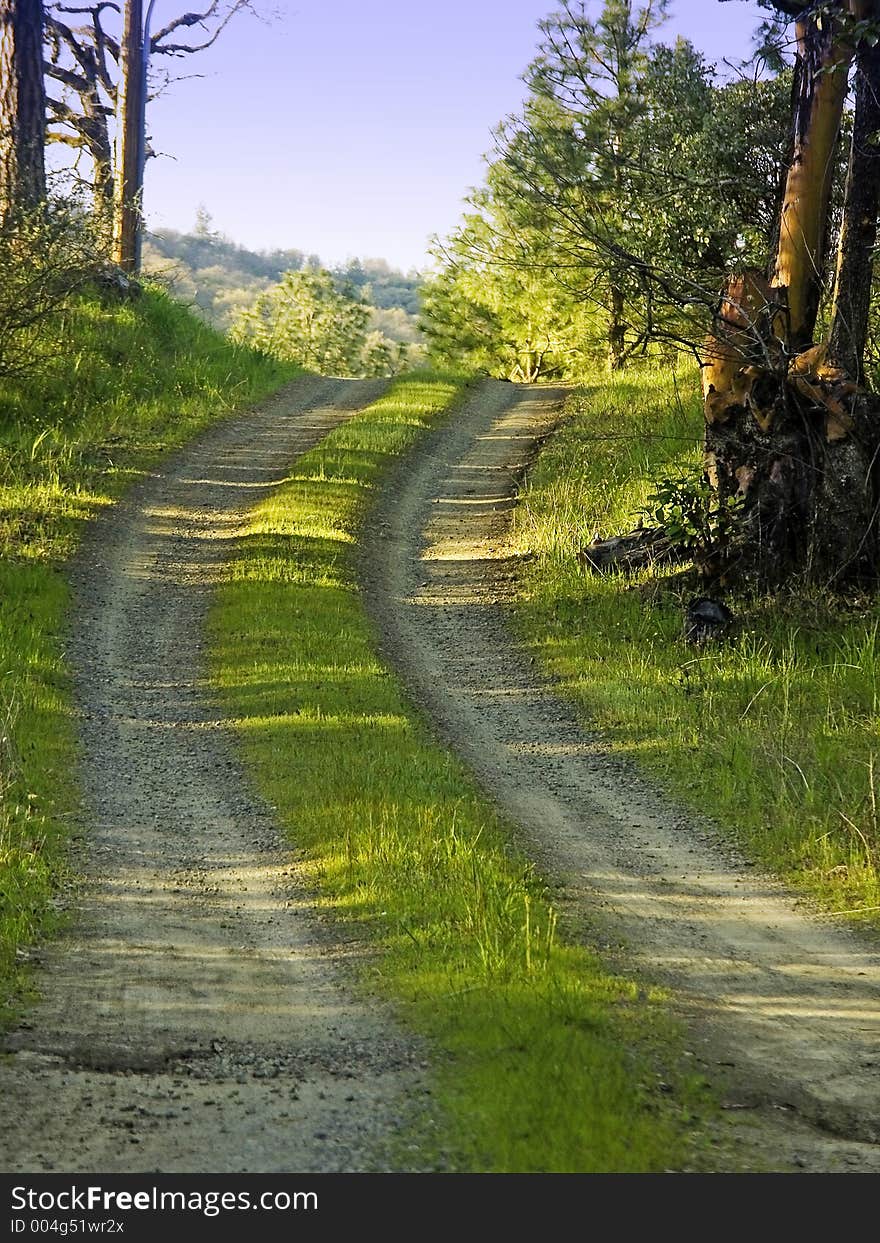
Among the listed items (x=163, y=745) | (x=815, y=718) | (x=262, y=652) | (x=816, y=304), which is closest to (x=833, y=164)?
(x=816, y=304)

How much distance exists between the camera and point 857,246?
12.7 meters

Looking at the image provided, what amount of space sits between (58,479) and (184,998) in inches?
492

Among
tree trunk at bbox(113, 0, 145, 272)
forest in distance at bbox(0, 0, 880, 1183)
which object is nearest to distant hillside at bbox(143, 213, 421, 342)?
tree trunk at bbox(113, 0, 145, 272)

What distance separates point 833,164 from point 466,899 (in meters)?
9.26

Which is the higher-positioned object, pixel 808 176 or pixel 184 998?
pixel 808 176

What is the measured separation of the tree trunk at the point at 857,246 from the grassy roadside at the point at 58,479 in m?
7.82

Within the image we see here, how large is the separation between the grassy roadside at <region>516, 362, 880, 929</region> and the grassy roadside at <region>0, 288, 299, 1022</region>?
14.4 ft

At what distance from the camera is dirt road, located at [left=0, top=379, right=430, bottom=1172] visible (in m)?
4.80

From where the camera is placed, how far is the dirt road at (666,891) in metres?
5.40

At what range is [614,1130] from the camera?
4.81m

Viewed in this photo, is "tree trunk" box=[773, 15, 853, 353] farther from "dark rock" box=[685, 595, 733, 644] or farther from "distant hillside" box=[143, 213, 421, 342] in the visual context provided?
"distant hillside" box=[143, 213, 421, 342]

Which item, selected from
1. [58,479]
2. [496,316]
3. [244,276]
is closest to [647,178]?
[58,479]

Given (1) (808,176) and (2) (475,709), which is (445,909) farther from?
(1) (808,176)

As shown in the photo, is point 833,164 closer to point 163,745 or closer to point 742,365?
point 742,365
